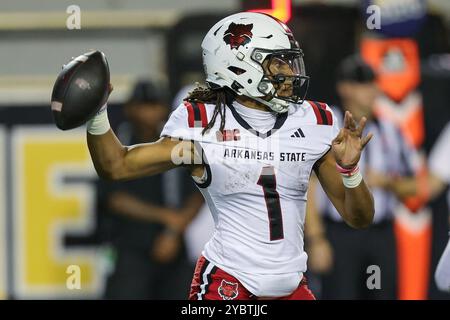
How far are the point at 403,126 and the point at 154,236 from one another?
5.31ft

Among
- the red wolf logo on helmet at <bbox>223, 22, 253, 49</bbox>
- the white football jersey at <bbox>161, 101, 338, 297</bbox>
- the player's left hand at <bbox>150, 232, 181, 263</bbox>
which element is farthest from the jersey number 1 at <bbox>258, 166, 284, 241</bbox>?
the player's left hand at <bbox>150, 232, 181, 263</bbox>

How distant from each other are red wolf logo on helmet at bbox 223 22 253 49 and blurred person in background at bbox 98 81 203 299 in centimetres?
271

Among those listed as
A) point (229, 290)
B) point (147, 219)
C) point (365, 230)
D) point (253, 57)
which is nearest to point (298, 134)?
point (253, 57)

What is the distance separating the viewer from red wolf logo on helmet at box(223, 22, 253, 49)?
4879 mm

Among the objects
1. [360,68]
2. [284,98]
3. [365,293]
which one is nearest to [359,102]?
[360,68]

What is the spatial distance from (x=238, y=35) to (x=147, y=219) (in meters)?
2.88

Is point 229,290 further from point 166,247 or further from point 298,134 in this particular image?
point 166,247

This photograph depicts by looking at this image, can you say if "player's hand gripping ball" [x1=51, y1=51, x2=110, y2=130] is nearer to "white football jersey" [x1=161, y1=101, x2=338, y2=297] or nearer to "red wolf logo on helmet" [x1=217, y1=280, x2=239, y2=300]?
"white football jersey" [x1=161, y1=101, x2=338, y2=297]

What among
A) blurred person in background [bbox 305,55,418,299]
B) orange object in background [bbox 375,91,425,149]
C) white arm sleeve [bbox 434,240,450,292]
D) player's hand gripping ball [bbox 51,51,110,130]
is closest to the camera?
player's hand gripping ball [bbox 51,51,110,130]

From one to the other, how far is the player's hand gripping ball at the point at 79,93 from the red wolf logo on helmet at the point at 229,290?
79cm

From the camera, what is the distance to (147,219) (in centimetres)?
761

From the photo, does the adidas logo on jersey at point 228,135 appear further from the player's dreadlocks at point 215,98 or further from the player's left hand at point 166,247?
the player's left hand at point 166,247

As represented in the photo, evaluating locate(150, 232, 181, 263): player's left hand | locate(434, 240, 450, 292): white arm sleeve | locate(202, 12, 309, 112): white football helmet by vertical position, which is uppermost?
locate(202, 12, 309, 112): white football helmet
